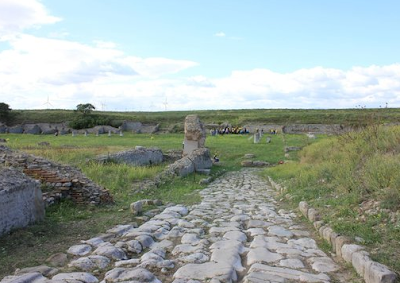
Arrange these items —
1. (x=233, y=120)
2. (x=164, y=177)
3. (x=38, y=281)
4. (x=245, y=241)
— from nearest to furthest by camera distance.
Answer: (x=38, y=281) < (x=245, y=241) < (x=164, y=177) < (x=233, y=120)

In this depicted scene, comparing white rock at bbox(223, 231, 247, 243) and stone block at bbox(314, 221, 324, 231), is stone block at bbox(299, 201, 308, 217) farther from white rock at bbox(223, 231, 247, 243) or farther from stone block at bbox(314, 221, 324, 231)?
white rock at bbox(223, 231, 247, 243)

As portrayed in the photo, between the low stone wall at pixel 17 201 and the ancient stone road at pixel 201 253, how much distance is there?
1.20 metres

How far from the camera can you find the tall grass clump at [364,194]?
4.90 metres

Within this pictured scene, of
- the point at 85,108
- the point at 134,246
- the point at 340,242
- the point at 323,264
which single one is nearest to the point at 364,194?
the point at 340,242

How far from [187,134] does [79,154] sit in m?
5.52

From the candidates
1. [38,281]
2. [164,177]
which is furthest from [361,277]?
[164,177]

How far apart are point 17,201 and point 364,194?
18.6 ft

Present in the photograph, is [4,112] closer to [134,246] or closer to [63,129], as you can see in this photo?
[63,129]

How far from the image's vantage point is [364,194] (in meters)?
6.70

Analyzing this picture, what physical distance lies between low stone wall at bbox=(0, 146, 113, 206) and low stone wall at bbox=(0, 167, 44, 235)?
1.40 meters

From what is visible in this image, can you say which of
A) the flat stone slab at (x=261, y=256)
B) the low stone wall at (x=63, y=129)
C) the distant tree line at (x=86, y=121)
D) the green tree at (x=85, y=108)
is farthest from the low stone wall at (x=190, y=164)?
the green tree at (x=85, y=108)

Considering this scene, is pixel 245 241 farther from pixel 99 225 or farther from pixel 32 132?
pixel 32 132

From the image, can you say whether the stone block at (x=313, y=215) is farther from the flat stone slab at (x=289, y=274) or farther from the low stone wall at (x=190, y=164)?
the low stone wall at (x=190, y=164)

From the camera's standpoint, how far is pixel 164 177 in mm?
12461
